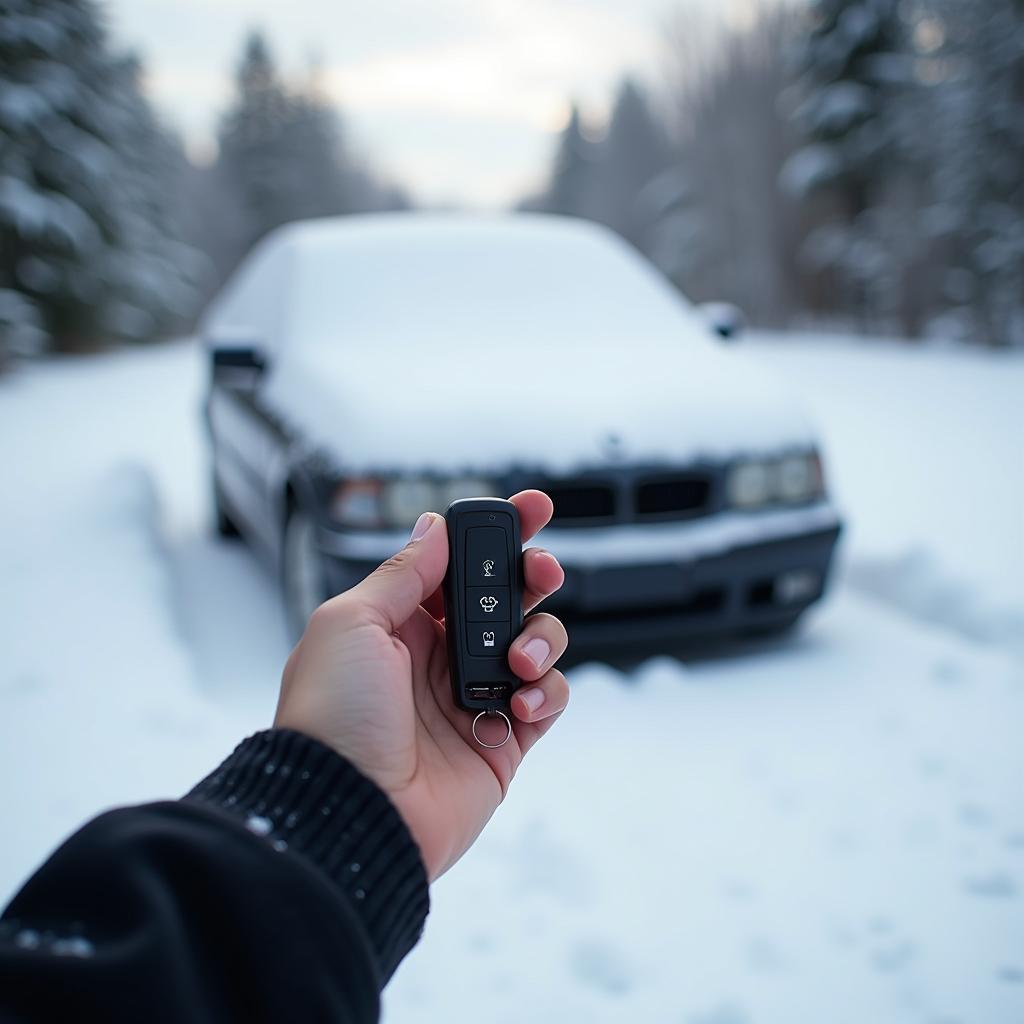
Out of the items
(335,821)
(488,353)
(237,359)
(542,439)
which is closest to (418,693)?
(335,821)

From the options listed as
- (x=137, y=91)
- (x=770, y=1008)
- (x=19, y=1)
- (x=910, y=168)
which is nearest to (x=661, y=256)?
(x=910, y=168)

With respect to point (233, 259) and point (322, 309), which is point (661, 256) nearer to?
point (233, 259)

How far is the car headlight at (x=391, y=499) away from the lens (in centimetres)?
272

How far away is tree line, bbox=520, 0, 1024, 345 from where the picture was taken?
18.0 meters

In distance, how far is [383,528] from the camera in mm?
2727

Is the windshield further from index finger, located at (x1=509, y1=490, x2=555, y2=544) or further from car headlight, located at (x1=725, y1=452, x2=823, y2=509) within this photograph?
index finger, located at (x1=509, y1=490, x2=555, y2=544)

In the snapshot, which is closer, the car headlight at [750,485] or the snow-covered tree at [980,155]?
the car headlight at [750,485]

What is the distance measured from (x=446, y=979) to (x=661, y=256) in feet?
116

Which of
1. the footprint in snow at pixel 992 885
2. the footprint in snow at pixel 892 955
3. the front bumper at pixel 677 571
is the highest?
the front bumper at pixel 677 571

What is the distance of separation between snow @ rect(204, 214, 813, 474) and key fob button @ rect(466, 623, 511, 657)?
1493 millimetres

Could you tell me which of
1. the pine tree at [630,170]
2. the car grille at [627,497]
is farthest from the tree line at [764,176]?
the car grille at [627,497]

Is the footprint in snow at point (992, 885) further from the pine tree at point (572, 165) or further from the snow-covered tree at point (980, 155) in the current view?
the pine tree at point (572, 165)

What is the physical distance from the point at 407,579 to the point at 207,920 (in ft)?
1.75

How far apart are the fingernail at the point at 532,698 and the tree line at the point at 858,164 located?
18674 millimetres
